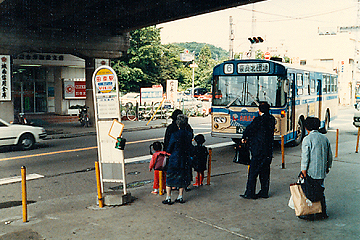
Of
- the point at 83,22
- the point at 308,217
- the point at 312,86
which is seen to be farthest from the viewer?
the point at 83,22

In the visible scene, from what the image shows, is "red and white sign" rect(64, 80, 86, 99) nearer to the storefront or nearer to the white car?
the storefront

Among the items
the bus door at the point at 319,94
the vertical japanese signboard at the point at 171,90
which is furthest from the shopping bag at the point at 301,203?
the vertical japanese signboard at the point at 171,90

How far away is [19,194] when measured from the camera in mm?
8211

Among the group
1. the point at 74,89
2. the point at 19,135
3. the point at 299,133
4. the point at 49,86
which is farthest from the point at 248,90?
the point at 49,86

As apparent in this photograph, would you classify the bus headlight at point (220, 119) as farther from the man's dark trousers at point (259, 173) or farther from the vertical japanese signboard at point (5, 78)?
the vertical japanese signboard at point (5, 78)

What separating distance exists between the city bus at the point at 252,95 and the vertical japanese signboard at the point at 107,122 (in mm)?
6565

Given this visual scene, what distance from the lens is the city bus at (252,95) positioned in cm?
1245

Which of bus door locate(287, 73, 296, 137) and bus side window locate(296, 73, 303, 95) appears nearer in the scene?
bus door locate(287, 73, 296, 137)

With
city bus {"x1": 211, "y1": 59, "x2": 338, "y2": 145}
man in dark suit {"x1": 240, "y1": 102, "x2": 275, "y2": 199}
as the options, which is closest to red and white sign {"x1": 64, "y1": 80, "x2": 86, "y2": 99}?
city bus {"x1": 211, "y1": 59, "x2": 338, "y2": 145}

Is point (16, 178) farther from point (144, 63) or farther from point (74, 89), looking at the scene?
point (144, 63)

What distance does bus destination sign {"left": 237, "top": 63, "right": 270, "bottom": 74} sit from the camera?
12.5 meters

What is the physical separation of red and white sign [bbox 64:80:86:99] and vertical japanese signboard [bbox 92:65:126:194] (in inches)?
886

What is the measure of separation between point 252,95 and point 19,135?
849cm

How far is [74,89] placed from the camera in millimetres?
28719
